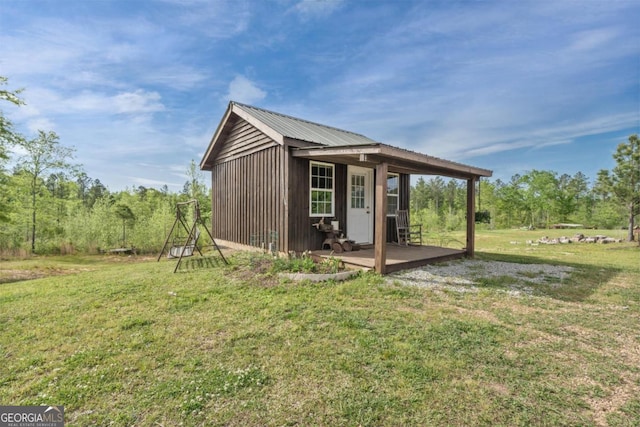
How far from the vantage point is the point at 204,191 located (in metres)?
14.4

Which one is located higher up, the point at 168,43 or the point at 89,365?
the point at 168,43

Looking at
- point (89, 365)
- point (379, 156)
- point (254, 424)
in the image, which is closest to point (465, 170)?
point (379, 156)

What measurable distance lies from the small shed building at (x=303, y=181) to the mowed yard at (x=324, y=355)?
204 centimetres

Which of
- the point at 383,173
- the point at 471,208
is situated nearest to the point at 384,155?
the point at 383,173

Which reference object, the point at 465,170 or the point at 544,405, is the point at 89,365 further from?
the point at 465,170

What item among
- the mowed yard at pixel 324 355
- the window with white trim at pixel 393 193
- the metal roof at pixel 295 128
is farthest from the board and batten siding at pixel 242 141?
the mowed yard at pixel 324 355

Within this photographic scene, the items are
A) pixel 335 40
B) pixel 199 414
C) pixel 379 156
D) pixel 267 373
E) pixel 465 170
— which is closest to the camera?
pixel 199 414

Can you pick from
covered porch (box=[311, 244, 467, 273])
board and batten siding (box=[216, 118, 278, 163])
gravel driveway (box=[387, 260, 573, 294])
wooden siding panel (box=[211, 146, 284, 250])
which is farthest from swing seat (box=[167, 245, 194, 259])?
gravel driveway (box=[387, 260, 573, 294])

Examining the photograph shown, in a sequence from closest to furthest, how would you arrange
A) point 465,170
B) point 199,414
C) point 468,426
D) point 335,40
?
1. point 468,426
2. point 199,414
3. point 465,170
4. point 335,40

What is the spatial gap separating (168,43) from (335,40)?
5036 millimetres

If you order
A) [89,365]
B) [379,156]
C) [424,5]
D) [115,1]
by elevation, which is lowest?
[89,365]

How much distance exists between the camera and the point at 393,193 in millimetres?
8562

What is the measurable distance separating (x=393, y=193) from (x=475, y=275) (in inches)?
147

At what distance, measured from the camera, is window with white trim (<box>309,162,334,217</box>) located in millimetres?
6660
